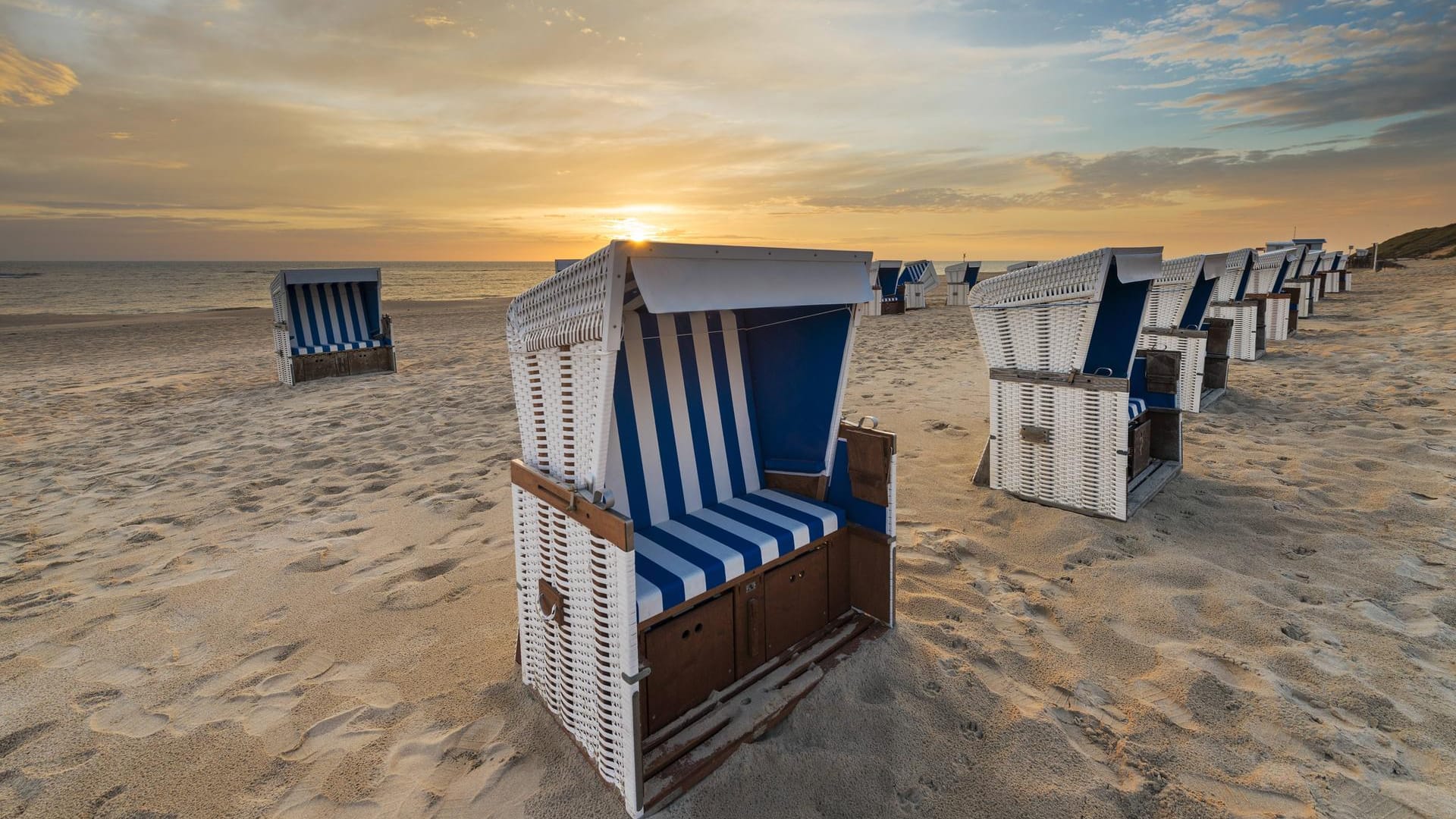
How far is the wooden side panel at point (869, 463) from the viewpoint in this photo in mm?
2541

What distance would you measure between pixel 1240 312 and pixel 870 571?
8.55m

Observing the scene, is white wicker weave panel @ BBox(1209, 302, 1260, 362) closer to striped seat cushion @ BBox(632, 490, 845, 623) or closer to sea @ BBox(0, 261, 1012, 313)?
striped seat cushion @ BBox(632, 490, 845, 623)

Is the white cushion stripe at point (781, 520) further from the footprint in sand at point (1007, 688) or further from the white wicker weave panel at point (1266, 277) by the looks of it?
the white wicker weave panel at point (1266, 277)

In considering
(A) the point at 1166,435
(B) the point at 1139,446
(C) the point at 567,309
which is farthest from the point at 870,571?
(A) the point at 1166,435

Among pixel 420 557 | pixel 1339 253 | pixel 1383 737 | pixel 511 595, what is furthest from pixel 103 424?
pixel 1339 253

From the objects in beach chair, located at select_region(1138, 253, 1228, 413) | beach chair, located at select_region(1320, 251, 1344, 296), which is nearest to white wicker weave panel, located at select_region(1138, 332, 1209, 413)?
beach chair, located at select_region(1138, 253, 1228, 413)

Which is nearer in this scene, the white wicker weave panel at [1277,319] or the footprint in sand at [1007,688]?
the footprint in sand at [1007,688]

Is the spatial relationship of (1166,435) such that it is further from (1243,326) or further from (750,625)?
(1243,326)

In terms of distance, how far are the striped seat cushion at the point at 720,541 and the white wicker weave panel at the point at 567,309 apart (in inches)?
30.9

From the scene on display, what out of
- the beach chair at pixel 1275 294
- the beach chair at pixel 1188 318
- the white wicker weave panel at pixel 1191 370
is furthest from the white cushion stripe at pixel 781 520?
the beach chair at pixel 1275 294

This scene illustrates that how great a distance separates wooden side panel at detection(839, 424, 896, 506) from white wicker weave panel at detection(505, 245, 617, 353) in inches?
49.0

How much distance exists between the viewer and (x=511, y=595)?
3.12 m

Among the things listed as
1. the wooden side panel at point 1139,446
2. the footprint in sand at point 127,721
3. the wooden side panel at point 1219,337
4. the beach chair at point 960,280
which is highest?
the beach chair at point 960,280

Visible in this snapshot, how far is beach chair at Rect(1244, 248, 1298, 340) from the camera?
33.1 feet
